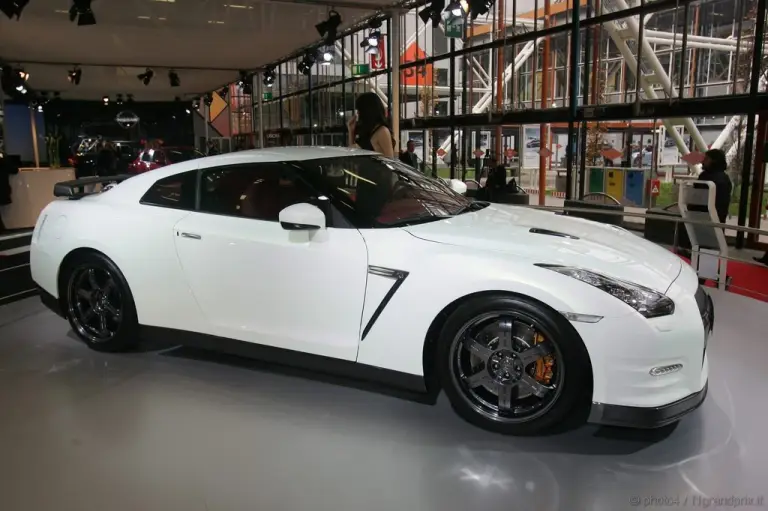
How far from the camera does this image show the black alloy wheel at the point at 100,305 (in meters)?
3.68

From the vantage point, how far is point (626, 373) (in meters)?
2.42

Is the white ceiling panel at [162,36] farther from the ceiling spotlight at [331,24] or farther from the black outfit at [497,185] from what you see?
the black outfit at [497,185]

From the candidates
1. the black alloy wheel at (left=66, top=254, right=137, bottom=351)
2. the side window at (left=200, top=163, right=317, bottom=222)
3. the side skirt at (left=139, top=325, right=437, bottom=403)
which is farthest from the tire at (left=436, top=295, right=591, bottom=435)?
the black alloy wheel at (left=66, top=254, right=137, bottom=351)

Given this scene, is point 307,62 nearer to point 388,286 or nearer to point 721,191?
point 721,191

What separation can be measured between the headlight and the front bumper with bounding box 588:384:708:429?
0.36 meters

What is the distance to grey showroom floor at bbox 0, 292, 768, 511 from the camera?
2.31 m

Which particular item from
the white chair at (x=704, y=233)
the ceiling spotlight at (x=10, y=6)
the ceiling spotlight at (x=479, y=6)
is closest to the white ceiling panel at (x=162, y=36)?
the ceiling spotlight at (x=479, y=6)

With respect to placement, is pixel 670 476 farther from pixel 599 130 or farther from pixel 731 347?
pixel 599 130

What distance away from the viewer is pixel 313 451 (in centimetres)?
264

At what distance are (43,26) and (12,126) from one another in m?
14.9

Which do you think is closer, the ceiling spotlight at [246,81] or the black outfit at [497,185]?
the black outfit at [497,185]

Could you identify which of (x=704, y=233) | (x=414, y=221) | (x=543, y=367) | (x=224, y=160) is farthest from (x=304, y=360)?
(x=704, y=233)

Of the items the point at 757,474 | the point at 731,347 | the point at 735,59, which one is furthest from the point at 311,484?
the point at 735,59

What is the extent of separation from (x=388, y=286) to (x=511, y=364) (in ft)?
2.09
